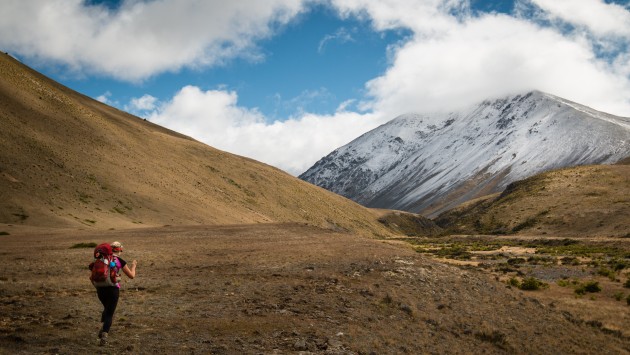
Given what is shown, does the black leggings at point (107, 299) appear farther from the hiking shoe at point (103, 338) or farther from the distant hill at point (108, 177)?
the distant hill at point (108, 177)

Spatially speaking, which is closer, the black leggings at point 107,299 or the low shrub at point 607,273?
the black leggings at point 107,299

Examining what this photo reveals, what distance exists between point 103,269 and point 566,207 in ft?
363

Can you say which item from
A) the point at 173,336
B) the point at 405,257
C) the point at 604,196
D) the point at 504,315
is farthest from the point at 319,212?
the point at 173,336

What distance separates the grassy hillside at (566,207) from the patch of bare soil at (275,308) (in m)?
66.6

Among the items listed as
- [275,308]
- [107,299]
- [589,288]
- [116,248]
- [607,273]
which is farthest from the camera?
[607,273]

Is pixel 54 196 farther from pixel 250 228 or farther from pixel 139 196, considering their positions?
pixel 250 228

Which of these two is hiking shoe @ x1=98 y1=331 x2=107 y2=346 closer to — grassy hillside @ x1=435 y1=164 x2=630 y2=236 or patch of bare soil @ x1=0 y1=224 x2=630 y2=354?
patch of bare soil @ x1=0 y1=224 x2=630 y2=354

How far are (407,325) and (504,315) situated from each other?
7.07 m

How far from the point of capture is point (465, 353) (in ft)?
58.7

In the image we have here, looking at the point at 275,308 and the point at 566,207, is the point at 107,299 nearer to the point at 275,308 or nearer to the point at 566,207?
the point at 275,308

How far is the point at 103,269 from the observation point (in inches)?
527

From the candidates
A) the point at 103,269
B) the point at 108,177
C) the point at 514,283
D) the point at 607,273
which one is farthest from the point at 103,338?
the point at 108,177

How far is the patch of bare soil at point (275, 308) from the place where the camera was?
49.8ft

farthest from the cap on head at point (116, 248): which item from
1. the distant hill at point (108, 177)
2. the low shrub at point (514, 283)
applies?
the distant hill at point (108, 177)
